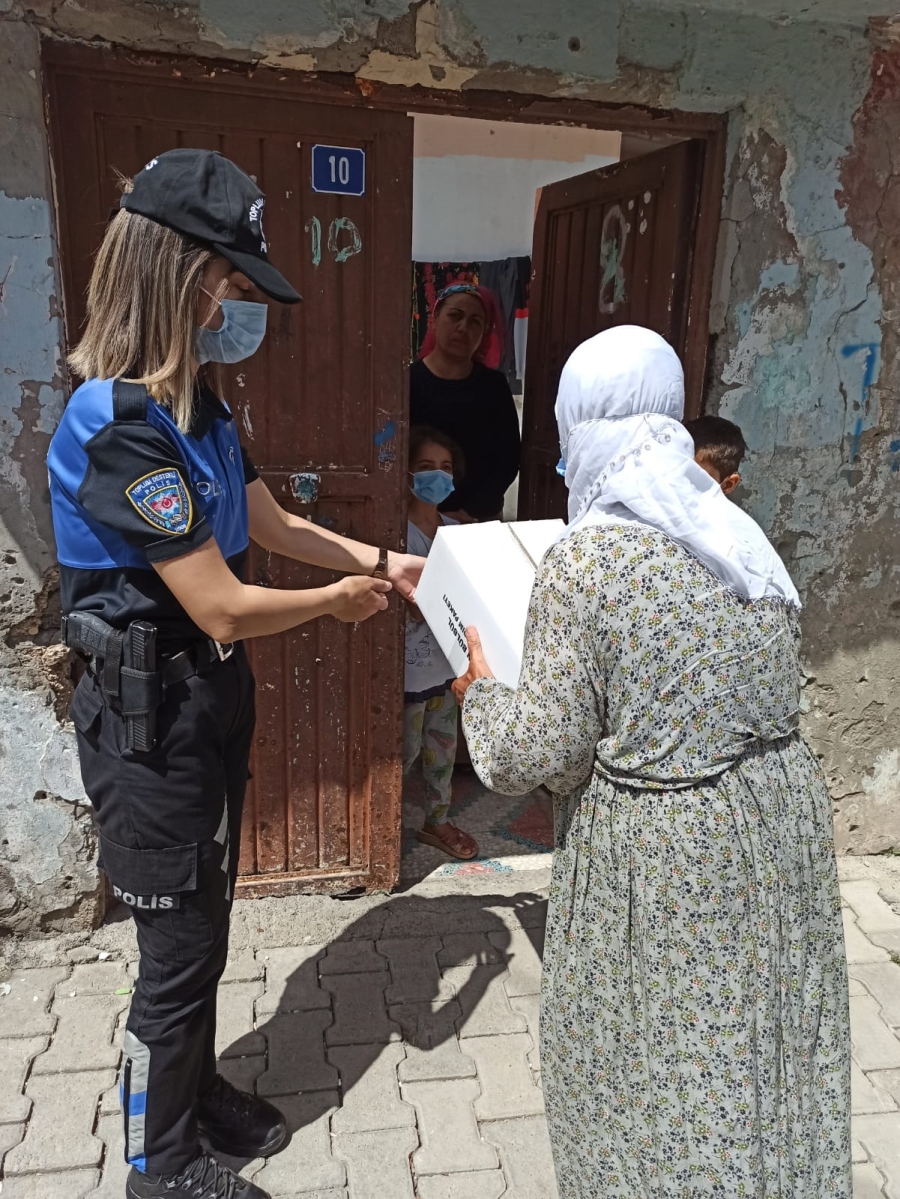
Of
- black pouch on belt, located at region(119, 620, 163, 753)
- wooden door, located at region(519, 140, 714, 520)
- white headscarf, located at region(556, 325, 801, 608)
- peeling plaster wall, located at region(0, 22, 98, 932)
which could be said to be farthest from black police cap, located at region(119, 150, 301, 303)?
wooden door, located at region(519, 140, 714, 520)

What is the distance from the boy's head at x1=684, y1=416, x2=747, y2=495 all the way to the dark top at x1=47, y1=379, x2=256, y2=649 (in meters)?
1.69

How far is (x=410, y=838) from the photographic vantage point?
355 cm

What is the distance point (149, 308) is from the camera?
157 centimetres

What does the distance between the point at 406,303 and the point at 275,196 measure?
0.48m

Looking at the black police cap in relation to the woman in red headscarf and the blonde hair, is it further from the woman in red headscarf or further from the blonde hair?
the woman in red headscarf

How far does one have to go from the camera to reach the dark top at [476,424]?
3801 mm

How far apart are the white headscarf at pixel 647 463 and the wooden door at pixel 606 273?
168 cm

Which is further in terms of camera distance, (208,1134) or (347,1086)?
(347,1086)

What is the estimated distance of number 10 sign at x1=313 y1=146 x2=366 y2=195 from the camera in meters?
2.56

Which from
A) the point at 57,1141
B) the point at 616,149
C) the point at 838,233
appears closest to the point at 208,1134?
the point at 57,1141

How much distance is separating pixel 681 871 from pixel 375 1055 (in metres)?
1.46

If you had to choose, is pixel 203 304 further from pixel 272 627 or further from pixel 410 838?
pixel 410 838

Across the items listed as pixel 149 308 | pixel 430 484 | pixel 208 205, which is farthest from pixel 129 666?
pixel 430 484

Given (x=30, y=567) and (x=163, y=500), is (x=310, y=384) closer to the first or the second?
(x=30, y=567)
